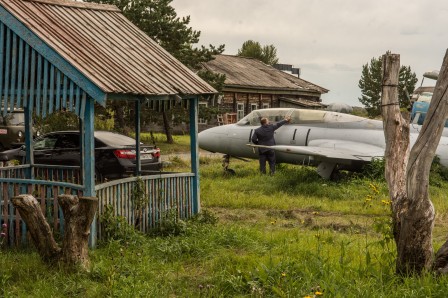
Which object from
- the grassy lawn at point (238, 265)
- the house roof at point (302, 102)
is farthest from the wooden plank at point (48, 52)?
the house roof at point (302, 102)

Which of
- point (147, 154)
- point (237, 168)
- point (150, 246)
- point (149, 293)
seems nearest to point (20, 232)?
point (150, 246)

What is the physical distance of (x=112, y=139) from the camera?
1698 cm

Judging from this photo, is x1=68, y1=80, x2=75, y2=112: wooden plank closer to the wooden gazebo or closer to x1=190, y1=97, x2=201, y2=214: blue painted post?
the wooden gazebo

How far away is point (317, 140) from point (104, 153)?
21.9 ft

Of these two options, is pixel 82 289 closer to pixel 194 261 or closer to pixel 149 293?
pixel 149 293

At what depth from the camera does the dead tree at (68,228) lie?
8.43 m

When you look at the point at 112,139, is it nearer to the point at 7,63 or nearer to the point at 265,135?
the point at 265,135

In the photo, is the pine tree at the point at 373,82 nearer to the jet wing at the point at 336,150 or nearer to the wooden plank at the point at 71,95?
the jet wing at the point at 336,150

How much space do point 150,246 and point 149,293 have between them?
2.29 meters

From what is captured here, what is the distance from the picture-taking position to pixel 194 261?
937 centimetres

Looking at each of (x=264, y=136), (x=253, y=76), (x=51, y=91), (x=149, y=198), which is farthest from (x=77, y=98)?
(x=253, y=76)

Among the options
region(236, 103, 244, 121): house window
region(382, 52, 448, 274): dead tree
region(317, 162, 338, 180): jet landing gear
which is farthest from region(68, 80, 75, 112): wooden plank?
region(236, 103, 244, 121): house window

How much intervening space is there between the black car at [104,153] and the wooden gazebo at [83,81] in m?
3.96

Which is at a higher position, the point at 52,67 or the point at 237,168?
the point at 52,67
